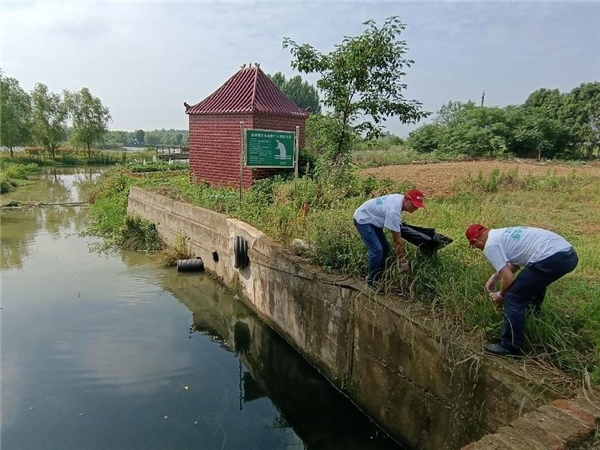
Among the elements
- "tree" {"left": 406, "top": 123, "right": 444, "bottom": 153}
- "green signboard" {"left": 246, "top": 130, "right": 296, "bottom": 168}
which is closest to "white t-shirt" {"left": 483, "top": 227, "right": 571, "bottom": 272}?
Result: "green signboard" {"left": 246, "top": 130, "right": 296, "bottom": 168}

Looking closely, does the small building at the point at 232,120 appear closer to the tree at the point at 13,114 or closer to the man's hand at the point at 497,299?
the man's hand at the point at 497,299

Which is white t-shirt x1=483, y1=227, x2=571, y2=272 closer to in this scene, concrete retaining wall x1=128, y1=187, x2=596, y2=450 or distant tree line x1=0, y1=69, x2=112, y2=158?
concrete retaining wall x1=128, y1=187, x2=596, y2=450

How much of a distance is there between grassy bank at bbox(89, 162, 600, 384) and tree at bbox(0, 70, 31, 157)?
3119cm

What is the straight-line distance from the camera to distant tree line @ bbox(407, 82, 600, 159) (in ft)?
87.0

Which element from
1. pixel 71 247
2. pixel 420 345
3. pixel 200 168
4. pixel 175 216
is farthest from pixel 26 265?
pixel 420 345

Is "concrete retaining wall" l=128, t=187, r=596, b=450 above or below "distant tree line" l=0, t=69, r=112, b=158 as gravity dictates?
below

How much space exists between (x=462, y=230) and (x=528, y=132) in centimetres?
2498

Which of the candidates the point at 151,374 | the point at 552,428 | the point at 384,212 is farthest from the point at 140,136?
the point at 552,428

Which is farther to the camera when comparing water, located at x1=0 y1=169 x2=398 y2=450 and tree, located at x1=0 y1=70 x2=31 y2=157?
tree, located at x1=0 y1=70 x2=31 y2=157

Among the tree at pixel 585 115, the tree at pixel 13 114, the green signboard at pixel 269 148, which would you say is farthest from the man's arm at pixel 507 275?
the tree at pixel 13 114

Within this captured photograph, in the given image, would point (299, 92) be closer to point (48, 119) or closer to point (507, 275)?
point (48, 119)

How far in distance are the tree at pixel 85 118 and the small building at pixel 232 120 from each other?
133 ft

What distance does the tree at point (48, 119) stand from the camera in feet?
143

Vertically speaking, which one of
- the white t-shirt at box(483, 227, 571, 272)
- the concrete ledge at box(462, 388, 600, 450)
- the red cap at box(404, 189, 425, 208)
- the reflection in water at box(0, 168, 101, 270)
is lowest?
the reflection in water at box(0, 168, 101, 270)
